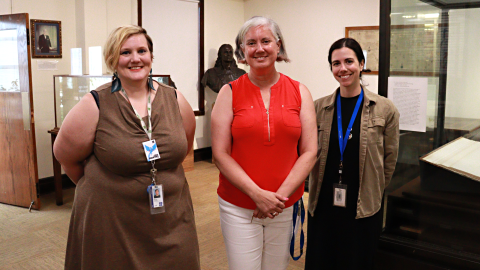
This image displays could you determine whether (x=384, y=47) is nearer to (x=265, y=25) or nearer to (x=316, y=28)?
(x=265, y=25)

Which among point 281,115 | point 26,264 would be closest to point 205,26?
point 26,264

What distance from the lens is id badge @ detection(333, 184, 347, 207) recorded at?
213 cm

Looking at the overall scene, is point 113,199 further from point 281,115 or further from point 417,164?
point 417,164

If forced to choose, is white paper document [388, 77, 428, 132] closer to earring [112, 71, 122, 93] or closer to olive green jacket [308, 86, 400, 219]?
olive green jacket [308, 86, 400, 219]

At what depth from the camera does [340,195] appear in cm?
214

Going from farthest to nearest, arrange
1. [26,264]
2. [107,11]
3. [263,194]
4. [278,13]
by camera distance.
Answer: [278,13], [107,11], [26,264], [263,194]

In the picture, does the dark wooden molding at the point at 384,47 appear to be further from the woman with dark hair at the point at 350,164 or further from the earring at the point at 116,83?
the earring at the point at 116,83

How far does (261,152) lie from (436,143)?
1344 mm

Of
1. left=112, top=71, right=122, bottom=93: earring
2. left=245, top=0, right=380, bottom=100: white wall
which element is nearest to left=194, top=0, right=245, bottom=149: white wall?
left=245, top=0, right=380, bottom=100: white wall

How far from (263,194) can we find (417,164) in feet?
4.45

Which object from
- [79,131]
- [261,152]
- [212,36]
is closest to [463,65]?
[261,152]

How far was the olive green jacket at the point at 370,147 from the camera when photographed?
6.97 ft

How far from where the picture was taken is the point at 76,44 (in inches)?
205

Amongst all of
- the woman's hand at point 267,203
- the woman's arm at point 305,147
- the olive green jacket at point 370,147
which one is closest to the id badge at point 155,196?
the woman's hand at point 267,203
